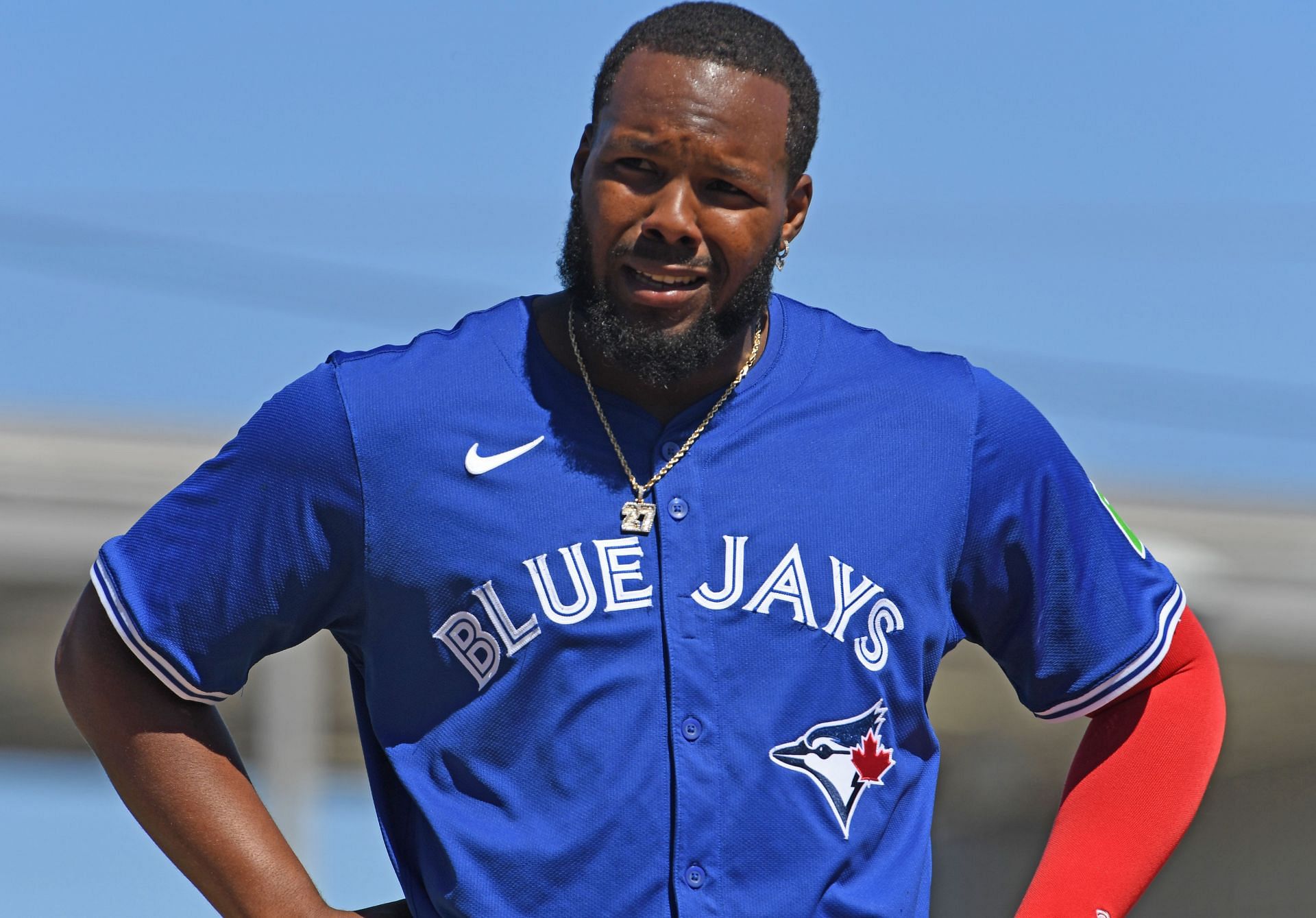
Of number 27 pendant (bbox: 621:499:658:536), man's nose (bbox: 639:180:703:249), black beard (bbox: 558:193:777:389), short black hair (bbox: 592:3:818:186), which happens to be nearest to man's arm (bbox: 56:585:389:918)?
number 27 pendant (bbox: 621:499:658:536)

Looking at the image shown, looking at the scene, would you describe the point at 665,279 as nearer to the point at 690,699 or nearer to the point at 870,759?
the point at 690,699

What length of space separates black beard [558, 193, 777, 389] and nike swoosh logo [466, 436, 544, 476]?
0.19 m

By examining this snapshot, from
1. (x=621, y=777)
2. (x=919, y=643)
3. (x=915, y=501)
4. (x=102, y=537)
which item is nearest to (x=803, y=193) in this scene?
(x=915, y=501)

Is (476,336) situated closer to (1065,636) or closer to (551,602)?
(551,602)

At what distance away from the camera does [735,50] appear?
2781 mm

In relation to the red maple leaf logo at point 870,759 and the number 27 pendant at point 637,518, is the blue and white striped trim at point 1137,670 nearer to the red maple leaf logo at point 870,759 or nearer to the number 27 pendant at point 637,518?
the red maple leaf logo at point 870,759

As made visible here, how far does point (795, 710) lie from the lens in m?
2.63

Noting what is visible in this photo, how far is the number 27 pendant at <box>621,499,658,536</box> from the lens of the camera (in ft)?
8.73

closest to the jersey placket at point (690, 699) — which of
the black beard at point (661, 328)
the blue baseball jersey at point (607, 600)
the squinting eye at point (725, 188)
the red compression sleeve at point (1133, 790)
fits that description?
the blue baseball jersey at point (607, 600)

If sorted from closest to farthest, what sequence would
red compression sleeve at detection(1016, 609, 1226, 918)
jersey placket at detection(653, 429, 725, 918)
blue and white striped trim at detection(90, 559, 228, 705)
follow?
1. jersey placket at detection(653, 429, 725, 918)
2. blue and white striped trim at detection(90, 559, 228, 705)
3. red compression sleeve at detection(1016, 609, 1226, 918)

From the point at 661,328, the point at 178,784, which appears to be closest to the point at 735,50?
the point at 661,328

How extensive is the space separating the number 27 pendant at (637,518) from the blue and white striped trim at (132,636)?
0.62 meters

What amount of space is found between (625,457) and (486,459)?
0.63ft

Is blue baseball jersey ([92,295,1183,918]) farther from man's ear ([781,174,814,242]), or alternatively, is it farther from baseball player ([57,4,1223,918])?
man's ear ([781,174,814,242])
